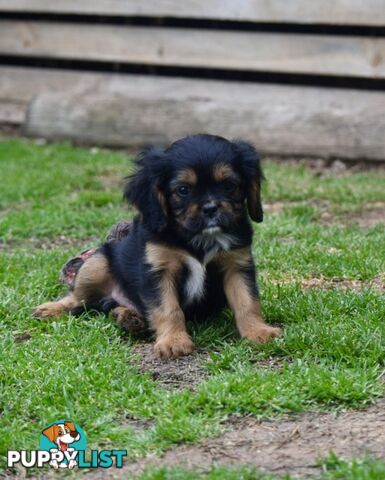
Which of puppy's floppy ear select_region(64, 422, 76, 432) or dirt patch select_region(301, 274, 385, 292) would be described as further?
dirt patch select_region(301, 274, 385, 292)

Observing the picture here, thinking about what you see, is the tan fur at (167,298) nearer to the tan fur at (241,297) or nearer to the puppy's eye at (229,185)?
the tan fur at (241,297)

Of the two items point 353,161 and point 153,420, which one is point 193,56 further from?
point 153,420

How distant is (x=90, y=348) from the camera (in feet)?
16.0

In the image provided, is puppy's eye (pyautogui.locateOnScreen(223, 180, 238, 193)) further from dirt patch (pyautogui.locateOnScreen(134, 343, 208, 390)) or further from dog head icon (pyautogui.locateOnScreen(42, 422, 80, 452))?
dog head icon (pyautogui.locateOnScreen(42, 422, 80, 452))

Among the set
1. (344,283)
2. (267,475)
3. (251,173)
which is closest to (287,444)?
(267,475)

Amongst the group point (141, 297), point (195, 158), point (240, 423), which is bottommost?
point (240, 423)

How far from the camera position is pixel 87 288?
5.54 meters

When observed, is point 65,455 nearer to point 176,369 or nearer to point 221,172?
point 176,369

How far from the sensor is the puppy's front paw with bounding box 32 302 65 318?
5438 millimetres

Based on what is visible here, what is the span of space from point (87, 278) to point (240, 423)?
71.3 inches

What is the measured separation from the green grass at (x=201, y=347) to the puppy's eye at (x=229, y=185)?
0.76 metres

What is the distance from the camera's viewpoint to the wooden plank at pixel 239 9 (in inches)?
382

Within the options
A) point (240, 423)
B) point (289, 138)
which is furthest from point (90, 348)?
point (289, 138)

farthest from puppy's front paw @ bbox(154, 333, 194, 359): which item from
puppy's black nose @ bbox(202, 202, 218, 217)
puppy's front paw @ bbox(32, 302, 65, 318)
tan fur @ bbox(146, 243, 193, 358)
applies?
puppy's front paw @ bbox(32, 302, 65, 318)
